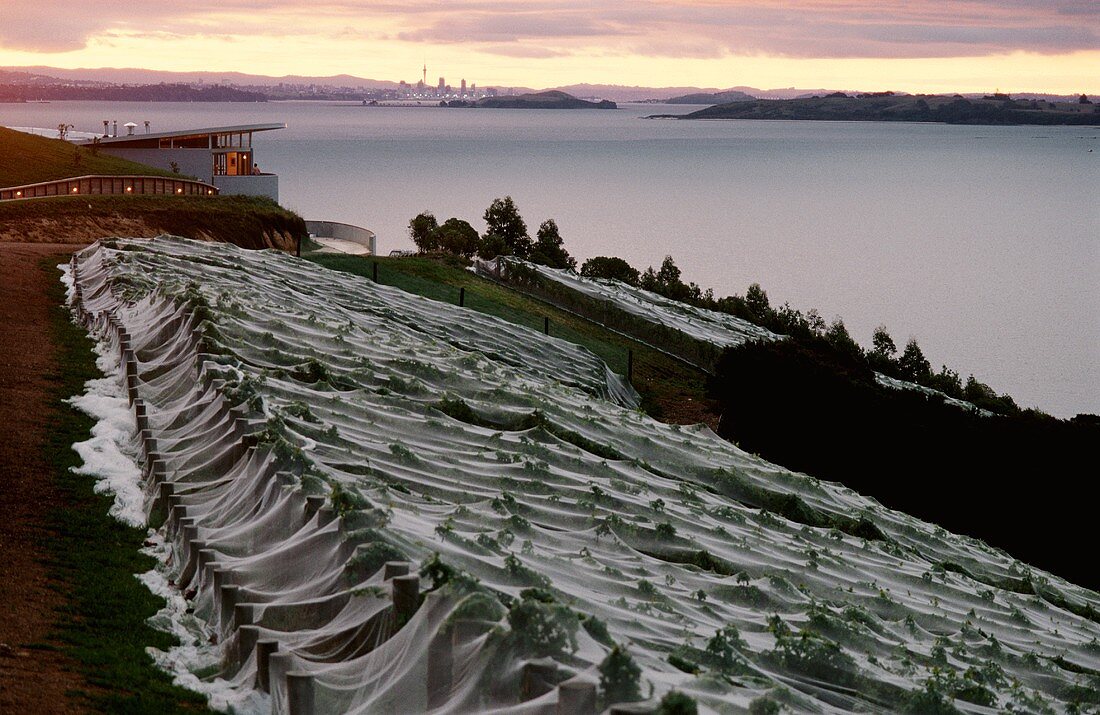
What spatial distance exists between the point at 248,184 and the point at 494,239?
20724mm

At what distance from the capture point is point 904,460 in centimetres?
2512

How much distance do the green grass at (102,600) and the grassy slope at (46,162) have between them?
4467 centimetres

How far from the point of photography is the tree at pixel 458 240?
56000mm

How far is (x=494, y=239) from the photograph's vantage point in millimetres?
59594

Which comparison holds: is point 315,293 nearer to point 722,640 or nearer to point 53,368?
point 53,368

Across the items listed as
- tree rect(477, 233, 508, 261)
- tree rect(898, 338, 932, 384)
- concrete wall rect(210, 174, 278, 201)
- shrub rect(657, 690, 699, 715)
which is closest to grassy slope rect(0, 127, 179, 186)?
concrete wall rect(210, 174, 278, 201)

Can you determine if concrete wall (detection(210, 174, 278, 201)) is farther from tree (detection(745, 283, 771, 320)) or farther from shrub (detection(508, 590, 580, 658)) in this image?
shrub (detection(508, 590, 580, 658))

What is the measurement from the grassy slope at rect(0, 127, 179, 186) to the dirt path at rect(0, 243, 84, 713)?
36435 mm

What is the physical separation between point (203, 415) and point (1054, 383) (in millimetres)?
67541

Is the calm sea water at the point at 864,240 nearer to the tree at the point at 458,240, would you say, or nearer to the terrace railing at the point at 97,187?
the tree at the point at 458,240

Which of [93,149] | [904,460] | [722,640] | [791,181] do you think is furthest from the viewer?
[791,181]

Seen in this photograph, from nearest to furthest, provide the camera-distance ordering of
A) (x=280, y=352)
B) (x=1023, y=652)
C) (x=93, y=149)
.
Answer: (x=1023, y=652)
(x=280, y=352)
(x=93, y=149)

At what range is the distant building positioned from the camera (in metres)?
70.6

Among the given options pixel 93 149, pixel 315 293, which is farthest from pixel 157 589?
pixel 93 149
